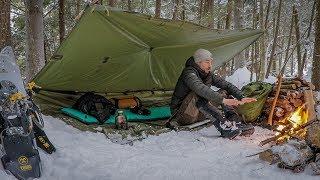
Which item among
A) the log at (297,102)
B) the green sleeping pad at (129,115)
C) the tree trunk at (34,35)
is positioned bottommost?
the green sleeping pad at (129,115)

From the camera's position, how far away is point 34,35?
6953mm

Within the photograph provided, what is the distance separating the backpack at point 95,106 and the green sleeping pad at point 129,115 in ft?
0.25

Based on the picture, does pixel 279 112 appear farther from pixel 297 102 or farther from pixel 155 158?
pixel 155 158

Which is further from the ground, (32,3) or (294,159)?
(32,3)

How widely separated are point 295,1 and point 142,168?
1433 cm

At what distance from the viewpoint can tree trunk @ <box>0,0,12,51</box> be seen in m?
4.66

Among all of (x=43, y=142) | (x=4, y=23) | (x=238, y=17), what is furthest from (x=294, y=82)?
(x=238, y=17)

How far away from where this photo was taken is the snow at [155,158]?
355 cm

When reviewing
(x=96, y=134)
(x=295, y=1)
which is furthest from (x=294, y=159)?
(x=295, y=1)

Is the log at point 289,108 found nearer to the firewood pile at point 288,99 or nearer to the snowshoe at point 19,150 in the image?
the firewood pile at point 288,99

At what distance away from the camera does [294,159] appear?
3453 mm

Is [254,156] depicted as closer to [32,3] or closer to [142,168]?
[142,168]

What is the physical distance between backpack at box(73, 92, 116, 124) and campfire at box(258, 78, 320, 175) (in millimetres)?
2430

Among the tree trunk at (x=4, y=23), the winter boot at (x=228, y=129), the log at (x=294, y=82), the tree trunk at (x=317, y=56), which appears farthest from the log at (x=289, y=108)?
the tree trunk at (x=4, y=23)
